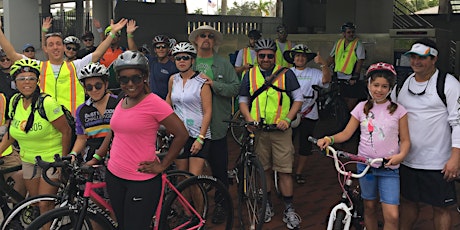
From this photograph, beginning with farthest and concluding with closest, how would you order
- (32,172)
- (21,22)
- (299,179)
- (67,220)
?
(21,22) < (299,179) < (32,172) < (67,220)

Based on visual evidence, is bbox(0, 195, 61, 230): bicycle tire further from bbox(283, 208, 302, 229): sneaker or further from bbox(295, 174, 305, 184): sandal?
bbox(295, 174, 305, 184): sandal

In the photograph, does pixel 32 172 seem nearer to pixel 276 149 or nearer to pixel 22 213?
pixel 22 213

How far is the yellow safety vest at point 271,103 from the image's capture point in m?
4.91

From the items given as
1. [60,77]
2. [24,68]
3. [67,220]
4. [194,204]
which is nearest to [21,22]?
[60,77]

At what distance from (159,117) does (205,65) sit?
1.71 metres

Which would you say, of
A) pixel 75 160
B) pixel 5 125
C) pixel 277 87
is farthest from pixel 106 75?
pixel 277 87

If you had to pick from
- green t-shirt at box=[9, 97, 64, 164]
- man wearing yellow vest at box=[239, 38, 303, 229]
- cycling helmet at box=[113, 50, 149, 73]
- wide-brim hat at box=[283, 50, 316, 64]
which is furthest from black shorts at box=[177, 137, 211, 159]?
wide-brim hat at box=[283, 50, 316, 64]

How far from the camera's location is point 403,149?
12.7ft

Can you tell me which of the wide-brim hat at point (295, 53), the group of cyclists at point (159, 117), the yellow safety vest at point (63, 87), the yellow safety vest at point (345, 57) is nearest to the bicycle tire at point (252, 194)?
the group of cyclists at point (159, 117)

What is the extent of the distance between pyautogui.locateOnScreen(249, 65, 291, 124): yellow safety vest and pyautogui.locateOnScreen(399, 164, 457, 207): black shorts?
1267mm

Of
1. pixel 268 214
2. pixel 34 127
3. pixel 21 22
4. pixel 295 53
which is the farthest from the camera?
pixel 21 22

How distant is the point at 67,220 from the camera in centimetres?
356

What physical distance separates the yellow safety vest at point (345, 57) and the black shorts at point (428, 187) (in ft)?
16.7

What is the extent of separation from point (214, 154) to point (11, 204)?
2.05m
